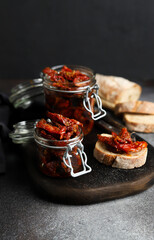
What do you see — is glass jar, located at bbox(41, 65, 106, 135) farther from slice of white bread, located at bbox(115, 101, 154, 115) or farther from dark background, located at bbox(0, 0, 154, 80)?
dark background, located at bbox(0, 0, 154, 80)

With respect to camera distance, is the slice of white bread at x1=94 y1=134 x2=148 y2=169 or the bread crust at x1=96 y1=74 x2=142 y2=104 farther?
the bread crust at x1=96 y1=74 x2=142 y2=104

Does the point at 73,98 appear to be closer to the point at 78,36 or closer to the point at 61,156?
the point at 61,156

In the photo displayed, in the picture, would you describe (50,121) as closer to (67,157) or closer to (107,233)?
(67,157)

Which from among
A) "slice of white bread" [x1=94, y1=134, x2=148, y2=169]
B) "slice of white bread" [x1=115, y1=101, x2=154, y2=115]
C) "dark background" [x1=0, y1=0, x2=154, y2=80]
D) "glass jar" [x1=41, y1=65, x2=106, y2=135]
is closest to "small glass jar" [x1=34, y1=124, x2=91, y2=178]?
"slice of white bread" [x1=94, y1=134, x2=148, y2=169]

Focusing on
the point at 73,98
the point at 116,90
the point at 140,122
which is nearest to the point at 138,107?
the point at 140,122

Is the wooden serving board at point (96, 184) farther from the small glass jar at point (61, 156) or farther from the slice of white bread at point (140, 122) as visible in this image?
the slice of white bread at point (140, 122)

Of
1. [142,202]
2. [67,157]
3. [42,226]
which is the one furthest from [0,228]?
[142,202]
